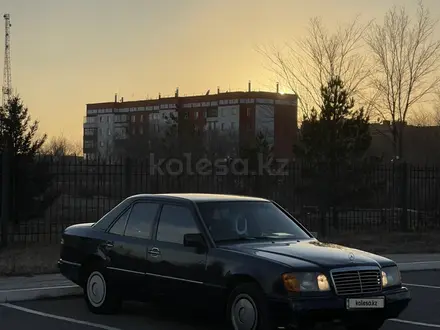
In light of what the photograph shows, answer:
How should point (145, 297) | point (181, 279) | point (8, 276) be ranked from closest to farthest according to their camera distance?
point (181, 279), point (145, 297), point (8, 276)

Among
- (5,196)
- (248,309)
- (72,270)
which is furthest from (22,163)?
(248,309)

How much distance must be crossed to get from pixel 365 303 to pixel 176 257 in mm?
2132

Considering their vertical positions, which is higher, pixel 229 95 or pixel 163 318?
pixel 229 95

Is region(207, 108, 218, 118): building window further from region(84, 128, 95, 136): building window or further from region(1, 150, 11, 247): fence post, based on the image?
region(1, 150, 11, 247): fence post

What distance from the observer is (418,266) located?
1442 centimetres

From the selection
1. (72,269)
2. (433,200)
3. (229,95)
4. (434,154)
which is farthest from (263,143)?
(229,95)

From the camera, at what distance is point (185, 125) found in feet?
109

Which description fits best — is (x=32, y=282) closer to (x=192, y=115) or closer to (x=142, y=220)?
(x=142, y=220)

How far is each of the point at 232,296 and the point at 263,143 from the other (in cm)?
1714

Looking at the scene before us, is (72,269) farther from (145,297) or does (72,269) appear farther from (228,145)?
(228,145)

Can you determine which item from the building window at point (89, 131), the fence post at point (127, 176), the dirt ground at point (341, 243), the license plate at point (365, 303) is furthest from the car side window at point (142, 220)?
the building window at point (89, 131)

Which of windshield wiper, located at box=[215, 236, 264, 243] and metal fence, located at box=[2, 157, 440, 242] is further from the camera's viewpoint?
metal fence, located at box=[2, 157, 440, 242]

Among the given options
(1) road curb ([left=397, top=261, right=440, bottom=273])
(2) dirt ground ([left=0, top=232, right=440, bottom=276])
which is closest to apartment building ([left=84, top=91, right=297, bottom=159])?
(2) dirt ground ([left=0, top=232, right=440, bottom=276])

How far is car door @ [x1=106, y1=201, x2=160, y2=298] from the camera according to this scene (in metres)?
8.35
